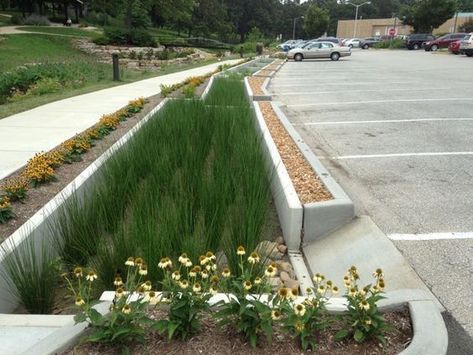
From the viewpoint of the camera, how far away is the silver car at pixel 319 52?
117 feet

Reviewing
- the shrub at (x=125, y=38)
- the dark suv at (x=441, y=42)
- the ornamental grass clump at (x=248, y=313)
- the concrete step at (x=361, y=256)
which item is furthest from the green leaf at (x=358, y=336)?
the dark suv at (x=441, y=42)

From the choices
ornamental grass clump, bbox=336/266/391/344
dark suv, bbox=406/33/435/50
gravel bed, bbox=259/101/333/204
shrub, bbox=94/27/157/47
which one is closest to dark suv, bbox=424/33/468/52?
dark suv, bbox=406/33/435/50

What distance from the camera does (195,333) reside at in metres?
2.58

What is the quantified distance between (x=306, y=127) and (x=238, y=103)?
149 centimetres

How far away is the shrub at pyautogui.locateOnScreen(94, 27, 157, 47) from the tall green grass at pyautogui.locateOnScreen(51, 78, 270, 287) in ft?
128

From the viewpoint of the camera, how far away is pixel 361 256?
12.7ft

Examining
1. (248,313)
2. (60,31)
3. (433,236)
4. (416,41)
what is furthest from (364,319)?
(416,41)

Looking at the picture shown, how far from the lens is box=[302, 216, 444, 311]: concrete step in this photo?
138 inches

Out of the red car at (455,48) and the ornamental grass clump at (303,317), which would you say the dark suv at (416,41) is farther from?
the ornamental grass clump at (303,317)

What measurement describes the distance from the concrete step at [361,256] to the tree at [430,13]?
65.8 m

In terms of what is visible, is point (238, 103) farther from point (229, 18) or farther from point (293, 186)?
point (229, 18)

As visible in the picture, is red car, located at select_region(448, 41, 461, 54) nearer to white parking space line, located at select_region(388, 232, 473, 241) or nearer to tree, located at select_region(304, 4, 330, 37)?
white parking space line, located at select_region(388, 232, 473, 241)

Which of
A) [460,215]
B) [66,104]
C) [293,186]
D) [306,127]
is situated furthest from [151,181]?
[66,104]

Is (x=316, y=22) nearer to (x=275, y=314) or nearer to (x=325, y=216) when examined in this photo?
(x=325, y=216)
